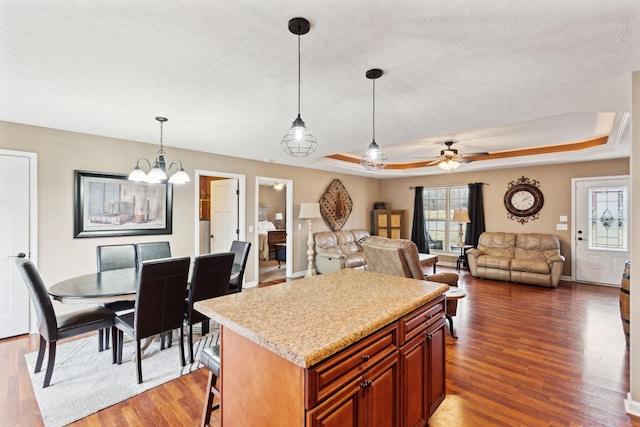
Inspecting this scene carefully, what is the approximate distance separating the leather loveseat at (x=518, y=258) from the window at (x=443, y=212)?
38.2 inches

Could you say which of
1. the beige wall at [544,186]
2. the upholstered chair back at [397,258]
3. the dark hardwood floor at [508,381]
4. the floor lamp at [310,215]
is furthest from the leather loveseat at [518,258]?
the upholstered chair back at [397,258]

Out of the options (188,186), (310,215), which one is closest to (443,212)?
(310,215)

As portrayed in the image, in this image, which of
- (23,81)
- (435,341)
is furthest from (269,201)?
(435,341)

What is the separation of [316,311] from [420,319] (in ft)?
2.18

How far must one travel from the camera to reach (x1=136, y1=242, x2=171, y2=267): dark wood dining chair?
367cm

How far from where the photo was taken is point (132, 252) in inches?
144

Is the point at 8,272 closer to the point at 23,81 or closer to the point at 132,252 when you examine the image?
the point at 132,252

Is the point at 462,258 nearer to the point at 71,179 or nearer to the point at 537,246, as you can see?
the point at 537,246

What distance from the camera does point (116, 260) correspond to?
353 centimetres

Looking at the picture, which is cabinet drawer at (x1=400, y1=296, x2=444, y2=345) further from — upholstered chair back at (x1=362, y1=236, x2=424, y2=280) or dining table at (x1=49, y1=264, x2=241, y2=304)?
dining table at (x1=49, y1=264, x2=241, y2=304)

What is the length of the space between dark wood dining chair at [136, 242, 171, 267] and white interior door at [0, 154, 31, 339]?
1168mm

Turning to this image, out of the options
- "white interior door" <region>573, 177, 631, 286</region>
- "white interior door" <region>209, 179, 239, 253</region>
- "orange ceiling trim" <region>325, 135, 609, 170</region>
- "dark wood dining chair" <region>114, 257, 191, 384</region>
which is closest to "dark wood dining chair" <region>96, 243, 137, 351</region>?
"dark wood dining chair" <region>114, 257, 191, 384</region>

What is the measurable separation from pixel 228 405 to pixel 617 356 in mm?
3568

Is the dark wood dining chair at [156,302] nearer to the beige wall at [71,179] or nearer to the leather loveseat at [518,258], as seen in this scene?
the beige wall at [71,179]
